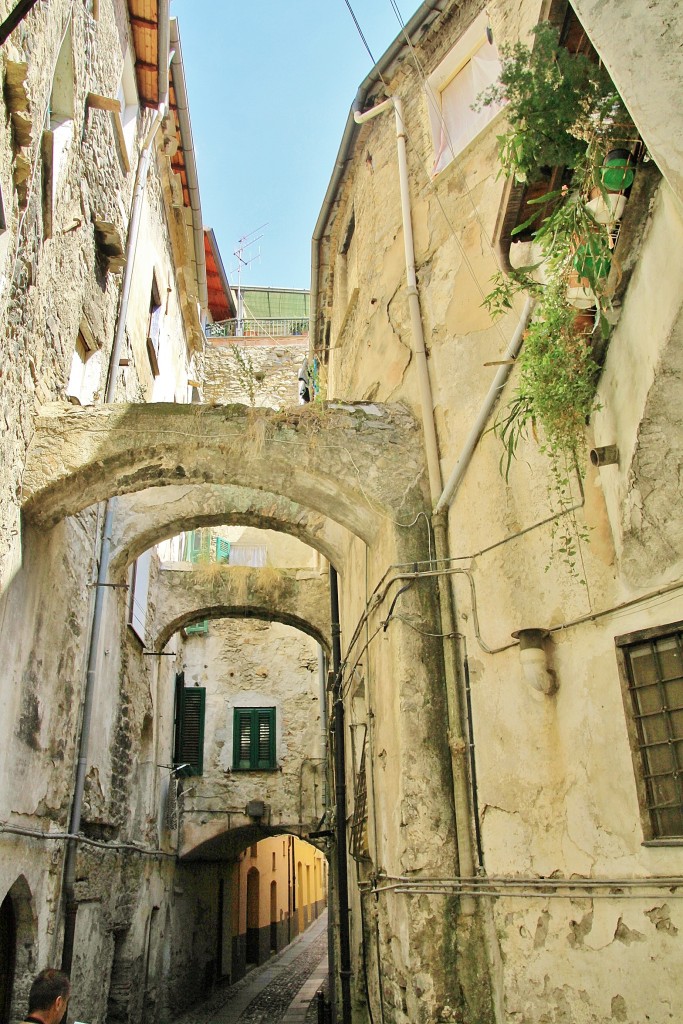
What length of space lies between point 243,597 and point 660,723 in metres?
8.93

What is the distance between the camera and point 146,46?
420 inches

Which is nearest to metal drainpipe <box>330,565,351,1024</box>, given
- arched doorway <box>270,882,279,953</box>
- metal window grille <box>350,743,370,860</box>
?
metal window grille <box>350,743,370,860</box>

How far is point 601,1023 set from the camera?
399 centimetres

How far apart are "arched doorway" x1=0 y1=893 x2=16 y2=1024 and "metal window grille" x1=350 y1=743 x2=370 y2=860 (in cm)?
301

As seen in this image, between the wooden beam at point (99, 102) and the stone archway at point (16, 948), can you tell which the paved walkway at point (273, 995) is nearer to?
the stone archway at point (16, 948)

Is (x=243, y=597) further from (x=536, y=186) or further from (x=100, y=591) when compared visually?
(x=536, y=186)

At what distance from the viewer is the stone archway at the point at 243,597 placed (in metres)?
12.1

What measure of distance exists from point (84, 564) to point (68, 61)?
4.73 m

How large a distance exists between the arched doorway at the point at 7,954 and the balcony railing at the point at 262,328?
20.7 meters

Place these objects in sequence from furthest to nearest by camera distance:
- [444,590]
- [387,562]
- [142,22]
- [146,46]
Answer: [146,46]
[142,22]
[387,562]
[444,590]

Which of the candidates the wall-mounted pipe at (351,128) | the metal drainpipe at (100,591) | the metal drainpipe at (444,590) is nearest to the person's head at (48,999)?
the metal drainpipe at (444,590)

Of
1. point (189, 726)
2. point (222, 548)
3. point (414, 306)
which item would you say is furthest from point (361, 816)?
point (222, 548)

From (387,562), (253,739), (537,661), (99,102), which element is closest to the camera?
(537,661)

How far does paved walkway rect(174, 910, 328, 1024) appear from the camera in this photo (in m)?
12.6
